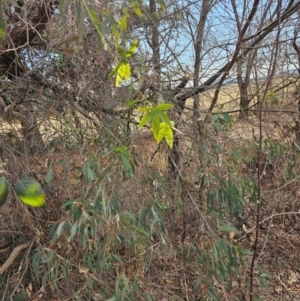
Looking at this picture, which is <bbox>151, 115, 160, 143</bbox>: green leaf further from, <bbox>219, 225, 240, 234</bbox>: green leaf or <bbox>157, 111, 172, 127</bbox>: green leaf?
<bbox>219, 225, 240, 234</bbox>: green leaf

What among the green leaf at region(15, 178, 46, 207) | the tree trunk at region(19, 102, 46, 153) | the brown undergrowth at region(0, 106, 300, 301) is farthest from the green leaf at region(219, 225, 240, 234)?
the green leaf at region(15, 178, 46, 207)

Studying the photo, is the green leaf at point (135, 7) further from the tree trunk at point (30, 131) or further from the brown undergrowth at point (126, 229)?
the tree trunk at point (30, 131)

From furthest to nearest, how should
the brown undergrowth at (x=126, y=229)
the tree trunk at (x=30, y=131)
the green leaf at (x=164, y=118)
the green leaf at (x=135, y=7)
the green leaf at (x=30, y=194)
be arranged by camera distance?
the tree trunk at (x=30, y=131)
the brown undergrowth at (x=126, y=229)
the green leaf at (x=135, y=7)
the green leaf at (x=164, y=118)
the green leaf at (x=30, y=194)

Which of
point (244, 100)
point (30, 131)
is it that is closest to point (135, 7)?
point (30, 131)

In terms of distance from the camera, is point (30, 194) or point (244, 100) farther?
point (244, 100)

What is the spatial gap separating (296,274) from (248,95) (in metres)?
1.58

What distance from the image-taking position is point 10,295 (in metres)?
2.37

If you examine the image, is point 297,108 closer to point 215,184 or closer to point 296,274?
point 296,274

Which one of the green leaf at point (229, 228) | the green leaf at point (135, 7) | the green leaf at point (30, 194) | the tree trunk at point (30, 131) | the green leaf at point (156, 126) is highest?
the green leaf at point (135, 7)

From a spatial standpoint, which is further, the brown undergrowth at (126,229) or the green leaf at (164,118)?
the brown undergrowth at (126,229)

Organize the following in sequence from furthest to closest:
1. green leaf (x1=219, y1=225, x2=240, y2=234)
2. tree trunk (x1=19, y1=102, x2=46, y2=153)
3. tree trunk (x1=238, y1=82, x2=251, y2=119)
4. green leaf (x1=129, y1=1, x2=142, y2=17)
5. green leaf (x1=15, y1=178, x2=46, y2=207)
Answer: tree trunk (x1=238, y1=82, x2=251, y2=119), tree trunk (x1=19, y1=102, x2=46, y2=153), green leaf (x1=219, y1=225, x2=240, y2=234), green leaf (x1=129, y1=1, x2=142, y2=17), green leaf (x1=15, y1=178, x2=46, y2=207)

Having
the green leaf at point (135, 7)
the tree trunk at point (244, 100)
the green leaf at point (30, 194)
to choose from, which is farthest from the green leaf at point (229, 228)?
the green leaf at point (30, 194)

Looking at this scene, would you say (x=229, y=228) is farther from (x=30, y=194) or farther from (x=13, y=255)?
(x=30, y=194)

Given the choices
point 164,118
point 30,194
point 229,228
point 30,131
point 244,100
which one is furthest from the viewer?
point 244,100
